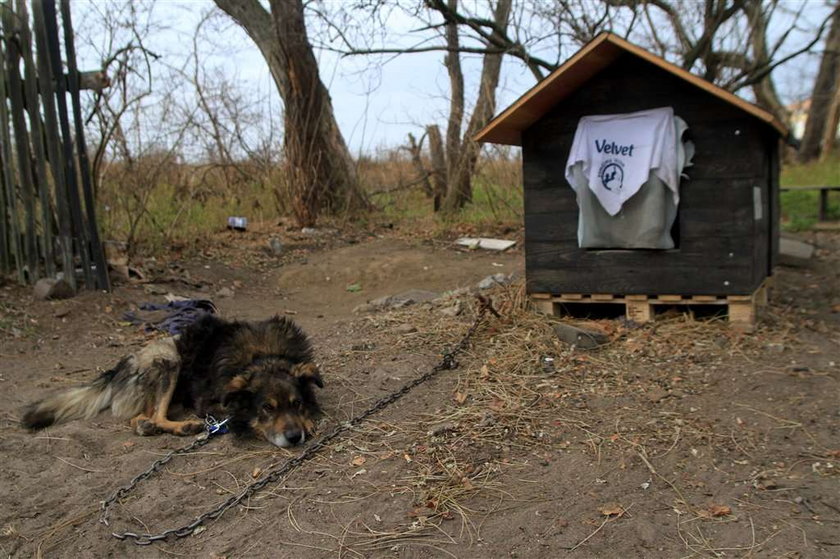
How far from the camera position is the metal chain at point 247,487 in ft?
10.7

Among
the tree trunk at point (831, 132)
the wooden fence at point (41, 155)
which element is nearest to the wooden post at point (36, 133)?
the wooden fence at point (41, 155)

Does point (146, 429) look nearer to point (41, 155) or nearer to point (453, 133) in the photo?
point (41, 155)

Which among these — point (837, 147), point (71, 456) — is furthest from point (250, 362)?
point (837, 147)

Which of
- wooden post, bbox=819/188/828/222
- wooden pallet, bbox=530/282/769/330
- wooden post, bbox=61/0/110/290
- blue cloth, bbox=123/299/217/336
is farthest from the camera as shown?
wooden post, bbox=819/188/828/222

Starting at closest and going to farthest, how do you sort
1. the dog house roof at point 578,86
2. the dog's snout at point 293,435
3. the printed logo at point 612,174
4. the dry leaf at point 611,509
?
the dry leaf at point 611,509
the dog's snout at point 293,435
the dog house roof at point 578,86
the printed logo at point 612,174

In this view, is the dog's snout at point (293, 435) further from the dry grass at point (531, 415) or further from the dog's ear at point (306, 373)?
the dog's ear at point (306, 373)

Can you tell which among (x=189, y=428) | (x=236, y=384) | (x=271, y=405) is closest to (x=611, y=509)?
(x=271, y=405)

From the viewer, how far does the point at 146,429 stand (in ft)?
14.8

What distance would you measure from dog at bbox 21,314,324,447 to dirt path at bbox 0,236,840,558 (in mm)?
165

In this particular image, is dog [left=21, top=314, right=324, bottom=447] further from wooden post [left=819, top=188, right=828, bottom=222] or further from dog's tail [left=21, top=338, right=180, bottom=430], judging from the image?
wooden post [left=819, top=188, right=828, bottom=222]

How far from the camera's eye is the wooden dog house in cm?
578

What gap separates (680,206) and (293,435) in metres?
4.01

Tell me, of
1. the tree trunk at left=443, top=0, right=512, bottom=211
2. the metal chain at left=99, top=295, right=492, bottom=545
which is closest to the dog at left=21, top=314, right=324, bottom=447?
the metal chain at left=99, top=295, right=492, bottom=545

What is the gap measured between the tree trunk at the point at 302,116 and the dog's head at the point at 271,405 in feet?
30.4
